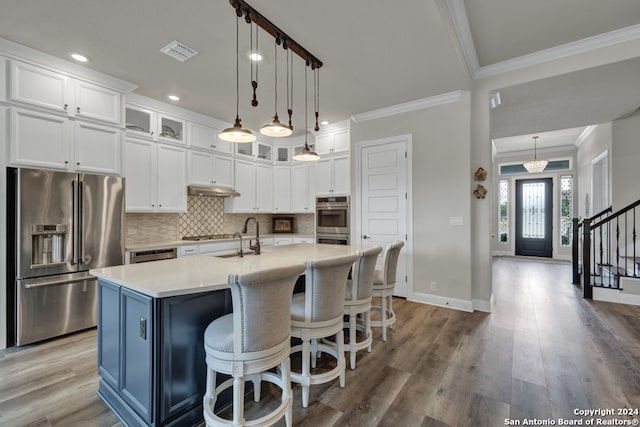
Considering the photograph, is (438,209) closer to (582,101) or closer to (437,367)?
(437,367)

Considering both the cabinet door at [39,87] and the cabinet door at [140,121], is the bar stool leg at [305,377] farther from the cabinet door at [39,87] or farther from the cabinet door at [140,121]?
the cabinet door at [140,121]

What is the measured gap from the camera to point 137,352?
64.5 inches

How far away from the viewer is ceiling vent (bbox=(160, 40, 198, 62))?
8.68 feet

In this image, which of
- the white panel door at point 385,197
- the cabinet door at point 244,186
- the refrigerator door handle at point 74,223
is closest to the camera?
the refrigerator door handle at point 74,223

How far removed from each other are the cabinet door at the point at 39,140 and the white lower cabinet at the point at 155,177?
0.67 meters

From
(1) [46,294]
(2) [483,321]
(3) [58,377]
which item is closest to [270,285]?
(3) [58,377]

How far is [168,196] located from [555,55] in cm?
493

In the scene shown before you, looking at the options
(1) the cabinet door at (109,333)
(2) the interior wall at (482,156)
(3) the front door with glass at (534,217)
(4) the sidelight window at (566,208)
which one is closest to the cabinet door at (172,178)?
(1) the cabinet door at (109,333)

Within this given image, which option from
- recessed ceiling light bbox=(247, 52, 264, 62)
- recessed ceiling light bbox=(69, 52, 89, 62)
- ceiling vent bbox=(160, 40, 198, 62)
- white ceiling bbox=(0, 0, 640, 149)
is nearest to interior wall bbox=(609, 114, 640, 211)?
white ceiling bbox=(0, 0, 640, 149)

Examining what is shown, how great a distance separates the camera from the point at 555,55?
3113 millimetres

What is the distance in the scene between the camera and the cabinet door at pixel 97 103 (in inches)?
120

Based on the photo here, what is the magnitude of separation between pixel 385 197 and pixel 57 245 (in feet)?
12.6

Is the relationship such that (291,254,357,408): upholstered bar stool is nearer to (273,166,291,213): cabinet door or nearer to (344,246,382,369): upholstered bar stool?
(344,246,382,369): upholstered bar stool

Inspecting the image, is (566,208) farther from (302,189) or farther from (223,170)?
(223,170)
